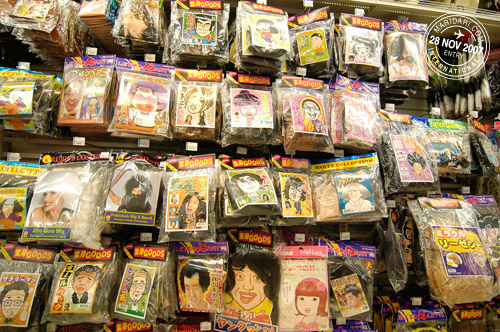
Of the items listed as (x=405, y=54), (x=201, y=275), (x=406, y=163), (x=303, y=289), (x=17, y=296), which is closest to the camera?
(x=17, y=296)

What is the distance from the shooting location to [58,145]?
6.63ft

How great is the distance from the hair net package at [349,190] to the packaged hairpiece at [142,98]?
109 cm

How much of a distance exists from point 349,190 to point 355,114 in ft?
1.74

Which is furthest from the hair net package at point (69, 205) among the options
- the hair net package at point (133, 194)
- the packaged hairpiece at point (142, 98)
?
Answer: the packaged hairpiece at point (142, 98)

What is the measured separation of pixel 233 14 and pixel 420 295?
8.53 ft

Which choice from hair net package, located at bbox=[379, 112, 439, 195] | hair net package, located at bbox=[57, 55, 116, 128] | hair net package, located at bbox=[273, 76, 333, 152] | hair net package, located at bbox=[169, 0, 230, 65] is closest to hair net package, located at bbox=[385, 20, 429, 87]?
hair net package, located at bbox=[379, 112, 439, 195]

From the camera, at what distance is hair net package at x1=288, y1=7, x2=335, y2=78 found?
1911 mm

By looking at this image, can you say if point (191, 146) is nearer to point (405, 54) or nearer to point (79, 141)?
point (79, 141)

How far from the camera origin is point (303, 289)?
1.70 meters

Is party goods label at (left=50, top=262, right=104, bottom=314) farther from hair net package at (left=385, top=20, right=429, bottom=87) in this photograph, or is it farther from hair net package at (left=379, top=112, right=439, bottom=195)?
hair net package at (left=385, top=20, right=429, bottom=87)

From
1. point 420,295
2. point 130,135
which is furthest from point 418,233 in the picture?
point 130,135

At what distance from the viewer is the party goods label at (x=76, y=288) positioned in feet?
4.63

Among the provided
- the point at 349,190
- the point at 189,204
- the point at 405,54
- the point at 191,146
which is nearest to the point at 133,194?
the point at 189,204

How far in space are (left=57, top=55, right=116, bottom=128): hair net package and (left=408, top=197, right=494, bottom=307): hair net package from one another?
216 cm
